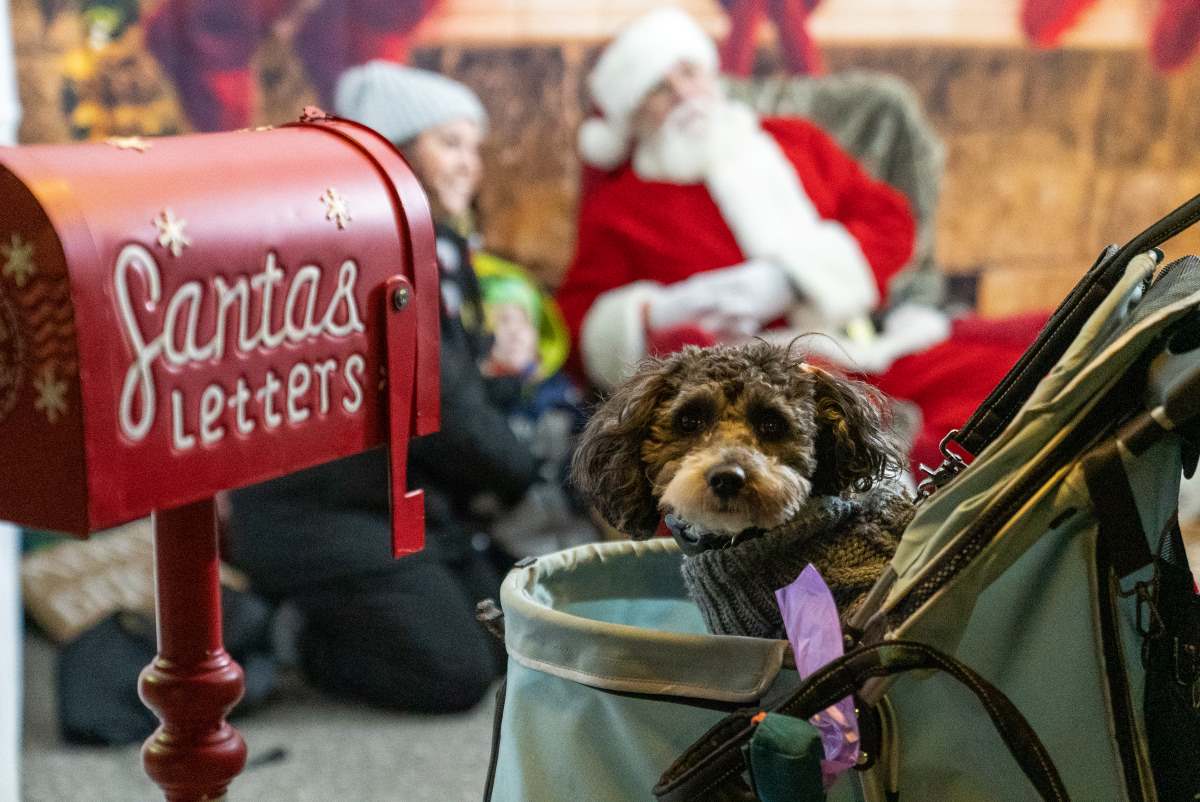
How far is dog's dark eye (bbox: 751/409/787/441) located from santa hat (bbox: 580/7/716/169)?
4.87ft

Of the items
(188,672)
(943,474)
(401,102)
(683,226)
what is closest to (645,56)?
(683,226)

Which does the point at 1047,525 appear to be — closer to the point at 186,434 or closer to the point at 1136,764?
the point at 1136,764

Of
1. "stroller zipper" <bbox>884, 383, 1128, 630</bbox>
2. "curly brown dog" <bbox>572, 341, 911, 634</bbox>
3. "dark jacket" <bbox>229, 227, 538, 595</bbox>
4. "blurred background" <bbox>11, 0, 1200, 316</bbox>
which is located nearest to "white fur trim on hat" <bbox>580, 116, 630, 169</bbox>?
"blurred background" <bbox>11, 0, 1200, 316</bbox>

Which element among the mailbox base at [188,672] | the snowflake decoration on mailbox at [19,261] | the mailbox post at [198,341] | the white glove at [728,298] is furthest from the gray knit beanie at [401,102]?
the snowflake decoration on mailbox at [19,261]

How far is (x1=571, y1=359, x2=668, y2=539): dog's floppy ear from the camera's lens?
112 centimetres

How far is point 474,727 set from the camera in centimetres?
195

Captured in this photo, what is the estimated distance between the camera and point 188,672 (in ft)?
3.05

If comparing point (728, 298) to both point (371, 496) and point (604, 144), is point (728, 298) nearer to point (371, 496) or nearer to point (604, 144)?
point (604, 144)

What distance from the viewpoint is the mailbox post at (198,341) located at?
2.35 feet

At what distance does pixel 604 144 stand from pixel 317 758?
50.9 inches

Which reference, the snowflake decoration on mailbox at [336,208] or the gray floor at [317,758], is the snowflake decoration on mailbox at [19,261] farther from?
the gray floor at [317,758]

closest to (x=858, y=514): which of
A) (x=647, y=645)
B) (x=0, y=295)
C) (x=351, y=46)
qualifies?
(x=647, y=645)

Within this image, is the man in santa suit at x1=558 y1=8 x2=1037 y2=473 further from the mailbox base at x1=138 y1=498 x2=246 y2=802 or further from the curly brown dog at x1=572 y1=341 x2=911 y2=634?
the mailbox base at x1=138 y1=498 x2=246 y2=802

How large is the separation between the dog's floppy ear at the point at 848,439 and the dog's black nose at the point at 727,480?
0.12 metres
